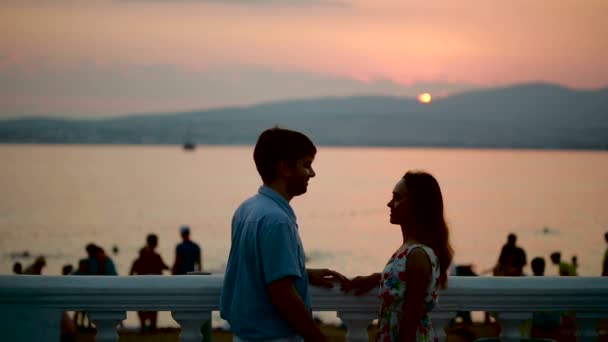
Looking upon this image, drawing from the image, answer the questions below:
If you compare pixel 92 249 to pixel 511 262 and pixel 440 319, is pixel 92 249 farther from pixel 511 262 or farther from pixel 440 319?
pixel 440 319

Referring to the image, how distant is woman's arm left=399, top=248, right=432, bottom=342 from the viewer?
4500 mm

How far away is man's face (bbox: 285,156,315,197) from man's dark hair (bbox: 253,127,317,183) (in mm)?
22

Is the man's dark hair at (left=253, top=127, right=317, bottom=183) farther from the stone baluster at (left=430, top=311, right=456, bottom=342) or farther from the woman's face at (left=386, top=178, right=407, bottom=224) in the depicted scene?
the stone baluster at (left=430, top=311, right=456, bottom=342)

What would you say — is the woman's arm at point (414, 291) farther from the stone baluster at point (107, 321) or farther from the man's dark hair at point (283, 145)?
the stone baluster at point (107, 321)

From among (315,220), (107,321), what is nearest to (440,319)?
(107,321)

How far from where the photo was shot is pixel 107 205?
123312mm

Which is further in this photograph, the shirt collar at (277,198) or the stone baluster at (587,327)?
the stone baluster at (587,327)

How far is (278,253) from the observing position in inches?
172

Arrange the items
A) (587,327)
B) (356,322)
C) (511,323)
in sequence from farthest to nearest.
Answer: (587,327) < (511,323) < (356,322)

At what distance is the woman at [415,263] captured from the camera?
4512 millimetres

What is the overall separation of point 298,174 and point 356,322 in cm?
98

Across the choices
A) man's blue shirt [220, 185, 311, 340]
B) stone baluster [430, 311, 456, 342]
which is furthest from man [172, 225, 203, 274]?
man's blue shirt [220, 185, 311, 340]

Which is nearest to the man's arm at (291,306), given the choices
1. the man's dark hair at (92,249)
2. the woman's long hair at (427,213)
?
the woman's long hair at (427,213)

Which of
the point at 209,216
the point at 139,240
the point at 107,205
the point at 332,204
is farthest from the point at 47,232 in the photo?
the point at 332,204
